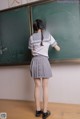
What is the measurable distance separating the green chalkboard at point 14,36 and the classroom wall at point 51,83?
149 millimetres

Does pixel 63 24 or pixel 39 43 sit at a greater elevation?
pixel 63 24

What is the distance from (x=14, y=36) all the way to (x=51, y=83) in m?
0.98

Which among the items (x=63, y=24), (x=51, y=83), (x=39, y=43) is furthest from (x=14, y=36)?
(x=51, y=83)

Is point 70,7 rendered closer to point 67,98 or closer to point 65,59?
point 65,59

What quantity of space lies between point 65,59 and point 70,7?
28.9 inches

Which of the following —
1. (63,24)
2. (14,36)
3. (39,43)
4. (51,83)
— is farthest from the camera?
(14,36)

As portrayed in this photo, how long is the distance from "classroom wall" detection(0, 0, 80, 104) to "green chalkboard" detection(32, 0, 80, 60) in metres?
0.20

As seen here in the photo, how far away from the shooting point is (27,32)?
9.65 ft

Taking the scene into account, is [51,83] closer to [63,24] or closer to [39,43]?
[39,43]

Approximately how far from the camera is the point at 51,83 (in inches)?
116

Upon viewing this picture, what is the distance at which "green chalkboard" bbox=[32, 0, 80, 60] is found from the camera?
258 cm

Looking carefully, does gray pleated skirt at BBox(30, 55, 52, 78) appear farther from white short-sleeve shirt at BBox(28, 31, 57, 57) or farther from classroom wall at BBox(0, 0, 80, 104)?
classroom wall at BBox(0, 0, 80, 104)

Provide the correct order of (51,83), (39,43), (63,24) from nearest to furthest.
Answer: (39,43), (63,24), (51,83)

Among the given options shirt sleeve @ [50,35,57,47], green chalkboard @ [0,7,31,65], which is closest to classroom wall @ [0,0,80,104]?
green chalkboard @ [0,7,31,65]
